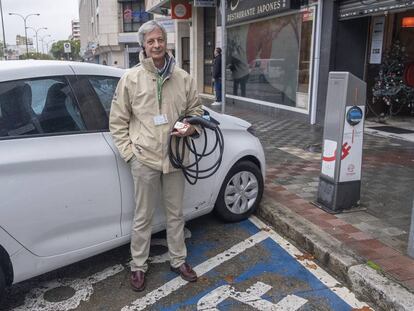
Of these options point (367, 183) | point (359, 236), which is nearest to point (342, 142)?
point (359, 236)

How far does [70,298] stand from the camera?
322 centimetres

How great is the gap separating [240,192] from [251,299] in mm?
1458

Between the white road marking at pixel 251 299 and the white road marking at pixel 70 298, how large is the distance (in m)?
0.83

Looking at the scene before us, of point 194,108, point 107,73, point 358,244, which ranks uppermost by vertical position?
point 107,73

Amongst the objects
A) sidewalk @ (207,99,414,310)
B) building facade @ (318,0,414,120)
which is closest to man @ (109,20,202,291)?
sidewalk @ (207,99,414,310)

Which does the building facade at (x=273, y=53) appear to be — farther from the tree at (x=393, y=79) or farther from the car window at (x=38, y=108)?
the car window at (x=38, y=108)

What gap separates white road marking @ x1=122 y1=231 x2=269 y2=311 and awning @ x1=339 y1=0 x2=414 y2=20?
5.10 m

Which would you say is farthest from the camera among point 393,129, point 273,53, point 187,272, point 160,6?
point 160,6

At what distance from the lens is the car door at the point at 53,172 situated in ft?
9.20

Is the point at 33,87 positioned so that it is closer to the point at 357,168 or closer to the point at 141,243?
the point at 141,243

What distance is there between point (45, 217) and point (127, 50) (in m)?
47.5

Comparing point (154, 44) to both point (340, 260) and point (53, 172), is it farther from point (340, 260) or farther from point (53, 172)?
point (340, 260)

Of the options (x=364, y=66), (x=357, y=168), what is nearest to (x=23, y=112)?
(x=357, y=168)

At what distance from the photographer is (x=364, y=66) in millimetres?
9594
